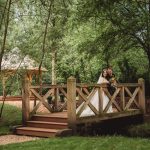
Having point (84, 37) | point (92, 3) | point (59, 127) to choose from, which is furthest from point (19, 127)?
point (84, 37)

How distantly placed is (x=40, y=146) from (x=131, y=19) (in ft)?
32.6

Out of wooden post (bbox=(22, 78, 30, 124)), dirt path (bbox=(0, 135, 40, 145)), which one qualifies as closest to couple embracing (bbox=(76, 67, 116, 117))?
wooden post (bbox=(22, 78, 30, 124))

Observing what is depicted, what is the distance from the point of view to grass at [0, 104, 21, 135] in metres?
15.7

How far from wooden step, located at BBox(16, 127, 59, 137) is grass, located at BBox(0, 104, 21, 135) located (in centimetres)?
73

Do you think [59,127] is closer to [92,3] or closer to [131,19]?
[92,3]

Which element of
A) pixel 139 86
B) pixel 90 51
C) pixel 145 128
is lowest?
pixel 145 128

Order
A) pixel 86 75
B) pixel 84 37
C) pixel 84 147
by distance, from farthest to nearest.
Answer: pixel 86 75, pixel 84 37, pixel 84 147

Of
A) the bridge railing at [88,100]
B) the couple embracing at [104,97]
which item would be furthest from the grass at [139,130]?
the couple embracing at [104,97]

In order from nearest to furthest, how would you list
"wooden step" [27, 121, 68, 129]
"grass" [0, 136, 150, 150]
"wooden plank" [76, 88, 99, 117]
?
1. "grass" [0, 136, 150, 150]
2. "wooden step" [27, 121, 68, 129]
3. "wooden plank" [76, 88, 99, 117]

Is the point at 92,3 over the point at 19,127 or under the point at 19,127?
over

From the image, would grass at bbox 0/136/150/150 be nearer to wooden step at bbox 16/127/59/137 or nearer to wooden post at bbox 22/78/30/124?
wooden step at bbox 16/127/59/137

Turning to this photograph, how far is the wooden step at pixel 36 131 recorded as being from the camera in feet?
44.2

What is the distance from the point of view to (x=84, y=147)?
10.8 metres

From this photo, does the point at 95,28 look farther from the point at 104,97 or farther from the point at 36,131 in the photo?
the point at 36,131
